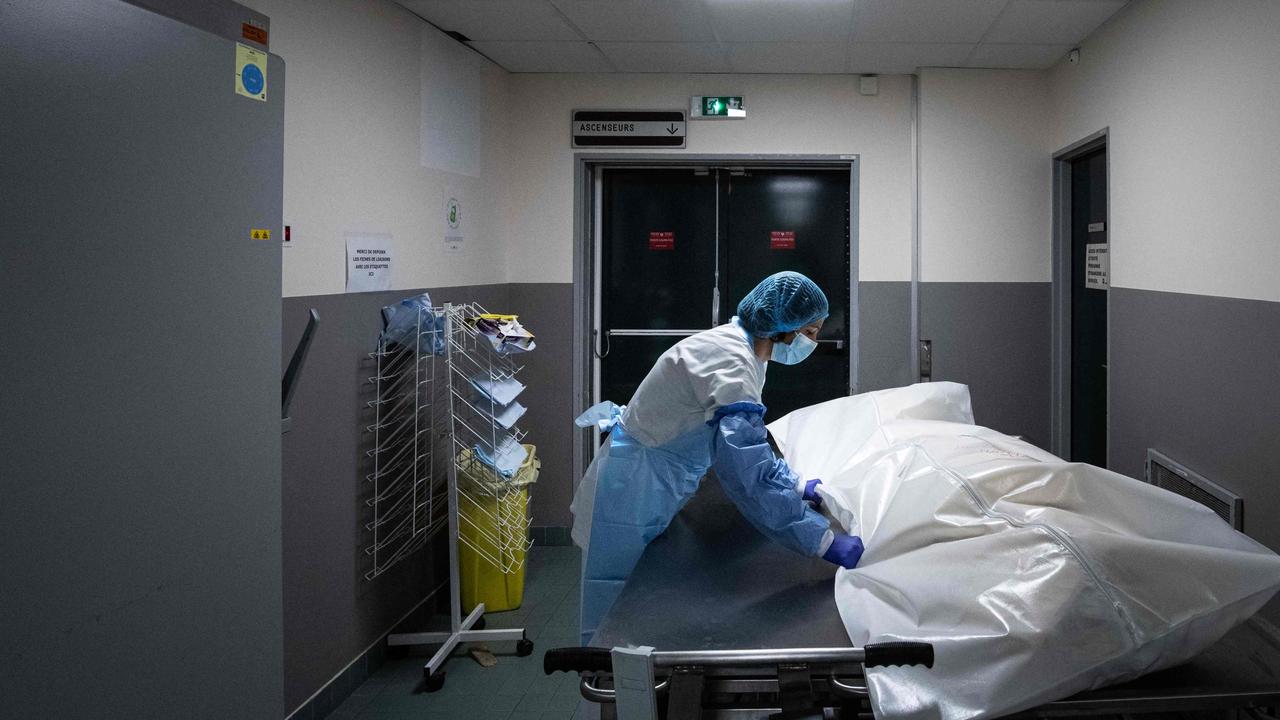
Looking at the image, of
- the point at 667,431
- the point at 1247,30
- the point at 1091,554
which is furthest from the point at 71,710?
the point at 1247,30

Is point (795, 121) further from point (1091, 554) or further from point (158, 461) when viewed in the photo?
point (158, 461)

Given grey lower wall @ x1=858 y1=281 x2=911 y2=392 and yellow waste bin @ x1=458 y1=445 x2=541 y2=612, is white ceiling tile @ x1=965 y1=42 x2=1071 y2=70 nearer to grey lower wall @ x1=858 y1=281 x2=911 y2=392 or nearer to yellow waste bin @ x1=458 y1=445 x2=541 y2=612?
Answer: grey lower wall @ x1=858 y1=281 x2=911 y2=392

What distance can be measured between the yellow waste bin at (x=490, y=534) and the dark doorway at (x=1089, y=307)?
253 centimetres

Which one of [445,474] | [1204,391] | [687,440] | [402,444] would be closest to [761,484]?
[687,440]

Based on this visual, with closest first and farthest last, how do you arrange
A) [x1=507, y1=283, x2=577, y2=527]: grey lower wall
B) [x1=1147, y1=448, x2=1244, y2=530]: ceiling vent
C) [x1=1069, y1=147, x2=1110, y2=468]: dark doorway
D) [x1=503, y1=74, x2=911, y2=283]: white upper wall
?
[x1=1147, y1=448, x2=1244, y2=530]: ceiling vent
[x1=1069, y1=147, x2=1110, y2=468]: dark doorway
[x1=503, y1=74, x2=911, y2=283]: white upper wall
[x1=507, y1=283, x2=577, y2=527]: grey lower wall

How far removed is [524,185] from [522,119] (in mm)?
338

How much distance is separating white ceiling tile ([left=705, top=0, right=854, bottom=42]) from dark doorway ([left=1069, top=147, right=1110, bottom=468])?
1286 mm

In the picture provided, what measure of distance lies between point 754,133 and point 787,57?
46 cm

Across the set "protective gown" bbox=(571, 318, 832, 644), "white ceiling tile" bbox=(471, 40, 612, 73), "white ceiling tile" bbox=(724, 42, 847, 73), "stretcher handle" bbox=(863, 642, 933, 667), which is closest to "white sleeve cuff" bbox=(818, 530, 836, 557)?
"protective gown" bbox=(571, 318, 832, 644)

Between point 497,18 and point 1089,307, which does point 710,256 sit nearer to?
point 497,18

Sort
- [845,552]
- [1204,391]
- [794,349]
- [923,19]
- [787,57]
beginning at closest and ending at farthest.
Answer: [845,552]
[794,349]
[1204,391]
[923,19]
[787,57]

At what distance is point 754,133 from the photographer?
4.46 m

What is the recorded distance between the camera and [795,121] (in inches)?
175

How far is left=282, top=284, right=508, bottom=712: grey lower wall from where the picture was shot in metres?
2.65
